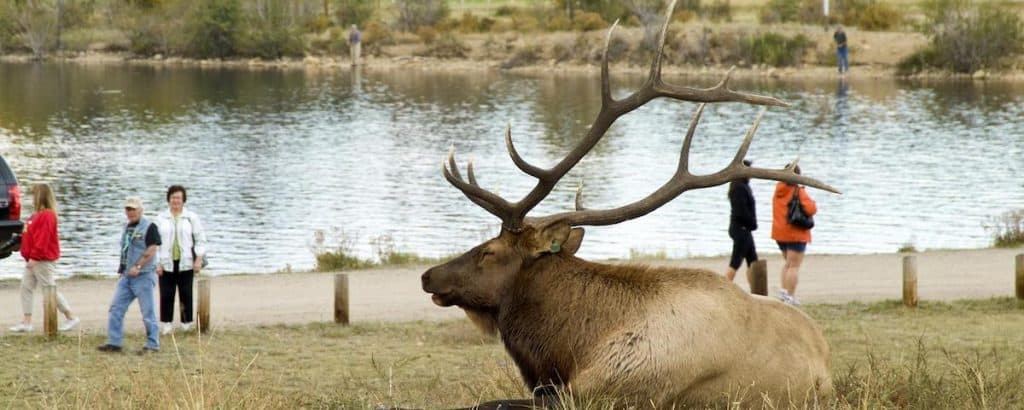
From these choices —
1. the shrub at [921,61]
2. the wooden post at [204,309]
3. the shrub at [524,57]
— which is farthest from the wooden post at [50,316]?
the shrub at [524,57]

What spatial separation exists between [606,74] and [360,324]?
704 centimetres

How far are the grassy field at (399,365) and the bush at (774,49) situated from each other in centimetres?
5620

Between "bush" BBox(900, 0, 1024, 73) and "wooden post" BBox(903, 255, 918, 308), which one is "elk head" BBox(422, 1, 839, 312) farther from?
"bush" BBox(900, 0, 1024, 73)

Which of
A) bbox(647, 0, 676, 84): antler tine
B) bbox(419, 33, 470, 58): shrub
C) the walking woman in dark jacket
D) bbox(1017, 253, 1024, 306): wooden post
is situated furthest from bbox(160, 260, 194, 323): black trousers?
bbox(419, 33, 470, 58): shrub

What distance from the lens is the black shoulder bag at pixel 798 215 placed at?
1609 centimetres

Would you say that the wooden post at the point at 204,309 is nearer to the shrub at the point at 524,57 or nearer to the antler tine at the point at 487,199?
the antler tine at the point at 487,199

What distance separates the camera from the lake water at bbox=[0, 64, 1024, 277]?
27156 millimetres

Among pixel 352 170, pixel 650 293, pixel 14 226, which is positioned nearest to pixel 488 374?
pixel 650 293

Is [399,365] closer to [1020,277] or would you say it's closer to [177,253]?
[177,253]

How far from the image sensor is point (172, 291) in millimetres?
14750

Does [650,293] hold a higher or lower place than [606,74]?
lower

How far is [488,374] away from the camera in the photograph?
10.9 m

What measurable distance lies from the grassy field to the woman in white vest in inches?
16.2

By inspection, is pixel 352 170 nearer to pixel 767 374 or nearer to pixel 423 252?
pixel 423 252
